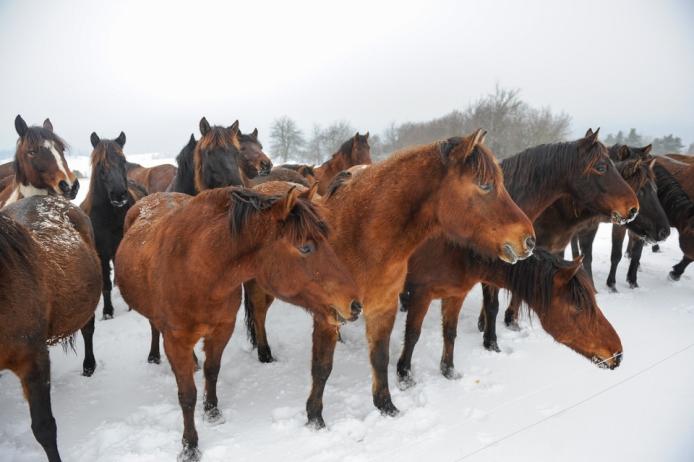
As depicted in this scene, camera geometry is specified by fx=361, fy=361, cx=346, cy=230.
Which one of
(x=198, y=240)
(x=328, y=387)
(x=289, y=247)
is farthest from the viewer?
(x=328, y=387)

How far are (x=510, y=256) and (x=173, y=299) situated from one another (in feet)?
7.77

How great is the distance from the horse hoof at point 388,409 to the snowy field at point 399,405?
0.06 metres

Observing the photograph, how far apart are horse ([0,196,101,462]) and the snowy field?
0.62 meters

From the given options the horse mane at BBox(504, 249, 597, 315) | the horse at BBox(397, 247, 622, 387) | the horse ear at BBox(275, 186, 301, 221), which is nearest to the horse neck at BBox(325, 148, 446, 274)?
the horse ear at BBox(275, 186, 301, 221)

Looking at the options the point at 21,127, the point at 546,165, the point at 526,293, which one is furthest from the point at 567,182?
the point at 21,127

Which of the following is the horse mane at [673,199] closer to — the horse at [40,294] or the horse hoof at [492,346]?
the horse hoof at [492,346]

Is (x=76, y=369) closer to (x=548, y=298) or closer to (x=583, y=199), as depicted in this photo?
(x=548, y=298)

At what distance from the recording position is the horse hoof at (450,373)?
12.1 feet

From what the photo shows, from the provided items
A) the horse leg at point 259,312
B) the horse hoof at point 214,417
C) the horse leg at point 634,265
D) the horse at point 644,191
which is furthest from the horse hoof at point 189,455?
the horse leg at point 634,265

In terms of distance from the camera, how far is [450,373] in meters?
3.71

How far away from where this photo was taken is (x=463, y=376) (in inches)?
146

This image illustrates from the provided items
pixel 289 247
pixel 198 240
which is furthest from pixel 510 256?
pixel 198 240

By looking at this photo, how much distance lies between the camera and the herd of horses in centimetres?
227

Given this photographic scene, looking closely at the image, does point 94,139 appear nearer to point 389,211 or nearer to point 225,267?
point 225,267
